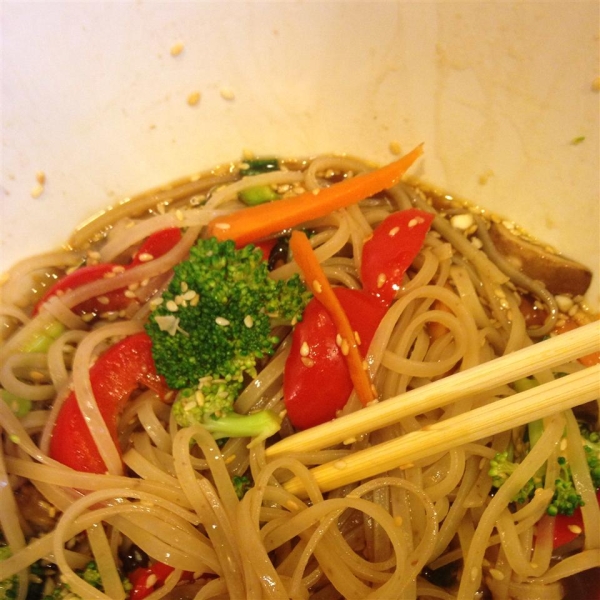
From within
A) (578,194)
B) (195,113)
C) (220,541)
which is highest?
(195,113)

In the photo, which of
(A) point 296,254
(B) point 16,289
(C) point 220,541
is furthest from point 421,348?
(B) point 16,289

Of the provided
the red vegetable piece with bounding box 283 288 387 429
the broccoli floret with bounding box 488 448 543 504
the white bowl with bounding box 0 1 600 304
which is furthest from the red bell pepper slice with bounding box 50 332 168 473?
the broccoli floret with bounding box 488 448 543 504

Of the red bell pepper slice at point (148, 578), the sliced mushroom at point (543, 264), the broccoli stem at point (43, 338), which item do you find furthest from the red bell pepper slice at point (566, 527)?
the broccoli stem at point (43, 338)

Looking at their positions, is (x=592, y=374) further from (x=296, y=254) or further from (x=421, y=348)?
(x=296, y=254)

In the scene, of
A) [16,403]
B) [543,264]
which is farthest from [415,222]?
[16,403]

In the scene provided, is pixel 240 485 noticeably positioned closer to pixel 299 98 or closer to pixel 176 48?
pixel 299 98

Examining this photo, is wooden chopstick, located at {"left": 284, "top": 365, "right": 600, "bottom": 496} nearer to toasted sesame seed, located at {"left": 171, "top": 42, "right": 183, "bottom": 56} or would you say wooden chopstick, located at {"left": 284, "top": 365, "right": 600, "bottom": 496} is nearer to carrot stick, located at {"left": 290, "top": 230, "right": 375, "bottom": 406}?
carrot stick, located at {"left": 290, "top": 230, "right": 375, "bottom": 406}
